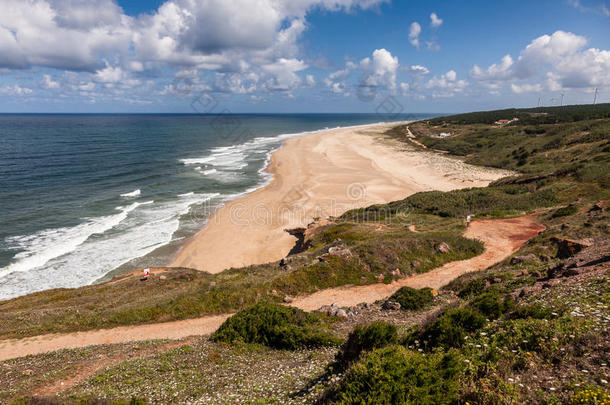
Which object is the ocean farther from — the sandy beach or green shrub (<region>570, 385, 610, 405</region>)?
green shrub (<region>570, 385, 610, 405</region>)

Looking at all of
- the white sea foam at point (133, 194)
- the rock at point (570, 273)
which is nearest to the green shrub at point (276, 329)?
the rock at point (570, 273)

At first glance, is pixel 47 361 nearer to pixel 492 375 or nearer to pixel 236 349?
pixel 236 349

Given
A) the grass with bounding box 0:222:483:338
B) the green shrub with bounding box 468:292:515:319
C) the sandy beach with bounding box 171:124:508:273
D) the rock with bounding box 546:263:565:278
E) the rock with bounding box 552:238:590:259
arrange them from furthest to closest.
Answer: the sandy beach with bounding box 171:124:508:273 → the grass with bounding box 0:222:483:338 → the rock with bounding box 552:238:590:259 → the rock with bounding box 546:263:565:278 → the green shrub with bounding box 468:292:515:319

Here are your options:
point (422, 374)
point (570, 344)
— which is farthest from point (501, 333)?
point (422, 374)

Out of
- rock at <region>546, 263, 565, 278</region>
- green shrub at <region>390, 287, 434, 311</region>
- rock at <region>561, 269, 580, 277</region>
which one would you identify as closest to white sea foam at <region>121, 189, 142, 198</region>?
green shrub at <region>390, 287, 434, 311</region>

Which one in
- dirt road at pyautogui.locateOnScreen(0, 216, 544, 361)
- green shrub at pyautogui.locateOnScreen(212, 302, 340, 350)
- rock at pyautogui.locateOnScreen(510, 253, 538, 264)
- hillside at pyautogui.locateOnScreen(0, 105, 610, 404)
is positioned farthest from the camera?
rock at pyautogui.locateOnScreen(510, 253, 538, 264)

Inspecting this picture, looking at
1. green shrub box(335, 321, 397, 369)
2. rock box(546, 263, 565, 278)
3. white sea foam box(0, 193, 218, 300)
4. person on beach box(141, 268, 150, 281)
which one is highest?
rock box(546, 263, 565, 278)

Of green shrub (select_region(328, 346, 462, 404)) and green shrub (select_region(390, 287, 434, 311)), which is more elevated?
green shrub (select_region(328, 346, 462, 404))
